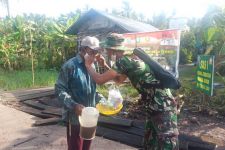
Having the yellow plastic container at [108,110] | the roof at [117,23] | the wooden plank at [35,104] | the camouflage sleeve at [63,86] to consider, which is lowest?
the wooden plank at [35,104]

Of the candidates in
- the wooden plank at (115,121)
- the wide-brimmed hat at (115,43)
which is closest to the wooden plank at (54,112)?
the wooden plank at (115,121)

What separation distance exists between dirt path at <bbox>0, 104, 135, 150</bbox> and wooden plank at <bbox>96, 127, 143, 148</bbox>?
11 cm

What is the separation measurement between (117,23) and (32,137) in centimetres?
833

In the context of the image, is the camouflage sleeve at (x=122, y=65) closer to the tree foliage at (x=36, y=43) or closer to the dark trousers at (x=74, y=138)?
the dark trousers at (x=74, y=138)

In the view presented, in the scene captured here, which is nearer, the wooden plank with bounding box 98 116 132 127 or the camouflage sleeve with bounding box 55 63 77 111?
the camouflage sleeve with bounding box 55 63 77 111

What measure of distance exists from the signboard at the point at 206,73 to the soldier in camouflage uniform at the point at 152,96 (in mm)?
3435

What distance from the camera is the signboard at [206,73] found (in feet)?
20.7

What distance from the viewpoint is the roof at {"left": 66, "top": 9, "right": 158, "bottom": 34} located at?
43.7ft

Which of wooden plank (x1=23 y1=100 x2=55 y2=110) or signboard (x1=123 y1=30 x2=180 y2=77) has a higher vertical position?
signboard (x1=123 y1=30 x2=180 y2=77)

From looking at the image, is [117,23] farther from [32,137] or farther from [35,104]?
[32,137]

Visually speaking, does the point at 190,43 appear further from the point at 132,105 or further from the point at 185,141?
the point at 185,141

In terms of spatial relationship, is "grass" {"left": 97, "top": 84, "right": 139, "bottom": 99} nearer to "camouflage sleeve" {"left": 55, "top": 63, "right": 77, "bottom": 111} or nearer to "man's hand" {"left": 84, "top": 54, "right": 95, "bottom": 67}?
"camouflage sleeve" {"left": 55, "top": 63, "right": 77, "bottom": 111}

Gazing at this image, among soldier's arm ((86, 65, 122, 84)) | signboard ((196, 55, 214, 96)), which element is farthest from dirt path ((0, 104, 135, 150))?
soldier's arm ((86, 65, 122, 84))

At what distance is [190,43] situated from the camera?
2212 cm
